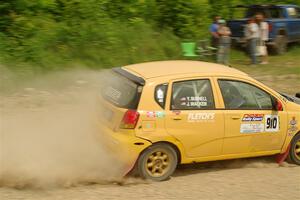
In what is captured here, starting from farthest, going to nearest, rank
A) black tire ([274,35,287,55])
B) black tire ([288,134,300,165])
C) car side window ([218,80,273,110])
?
1. black tire ([274,35,287,55])
2. black tire ([288,134,300,165])
3. car side window ([218,80,273,110])

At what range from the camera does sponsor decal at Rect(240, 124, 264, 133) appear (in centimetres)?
782

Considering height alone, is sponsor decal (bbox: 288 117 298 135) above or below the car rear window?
below

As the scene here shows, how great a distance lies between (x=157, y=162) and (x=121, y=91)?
116 cm

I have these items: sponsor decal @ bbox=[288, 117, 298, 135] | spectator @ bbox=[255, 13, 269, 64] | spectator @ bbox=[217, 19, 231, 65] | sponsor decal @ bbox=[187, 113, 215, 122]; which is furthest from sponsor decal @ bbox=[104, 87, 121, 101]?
spectator @ bbox=[255, 13, 269, 64]

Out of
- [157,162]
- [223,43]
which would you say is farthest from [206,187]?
[223,43]

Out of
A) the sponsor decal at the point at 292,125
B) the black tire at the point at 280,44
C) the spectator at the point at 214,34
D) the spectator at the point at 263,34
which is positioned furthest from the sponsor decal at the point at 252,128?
the black tire at the point at 280,44

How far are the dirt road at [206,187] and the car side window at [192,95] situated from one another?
109cm

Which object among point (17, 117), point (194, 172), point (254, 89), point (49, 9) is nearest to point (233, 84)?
point (254, 89)

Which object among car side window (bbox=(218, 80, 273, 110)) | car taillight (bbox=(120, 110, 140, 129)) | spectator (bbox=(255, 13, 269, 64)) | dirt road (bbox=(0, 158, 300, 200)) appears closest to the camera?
dirt road (bbox=(0, 158, 300, 200))

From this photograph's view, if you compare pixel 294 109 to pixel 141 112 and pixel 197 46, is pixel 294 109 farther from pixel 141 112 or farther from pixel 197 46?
pixel 197 46

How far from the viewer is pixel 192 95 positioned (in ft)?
24.7

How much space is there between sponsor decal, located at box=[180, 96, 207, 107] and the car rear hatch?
65 cm

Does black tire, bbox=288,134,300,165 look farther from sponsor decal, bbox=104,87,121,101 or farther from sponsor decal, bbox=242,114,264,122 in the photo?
sponsor decal, bbox=104,87,121,101

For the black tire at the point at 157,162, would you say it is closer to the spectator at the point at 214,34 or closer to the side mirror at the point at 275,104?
the side mirror at the point at 275,104
